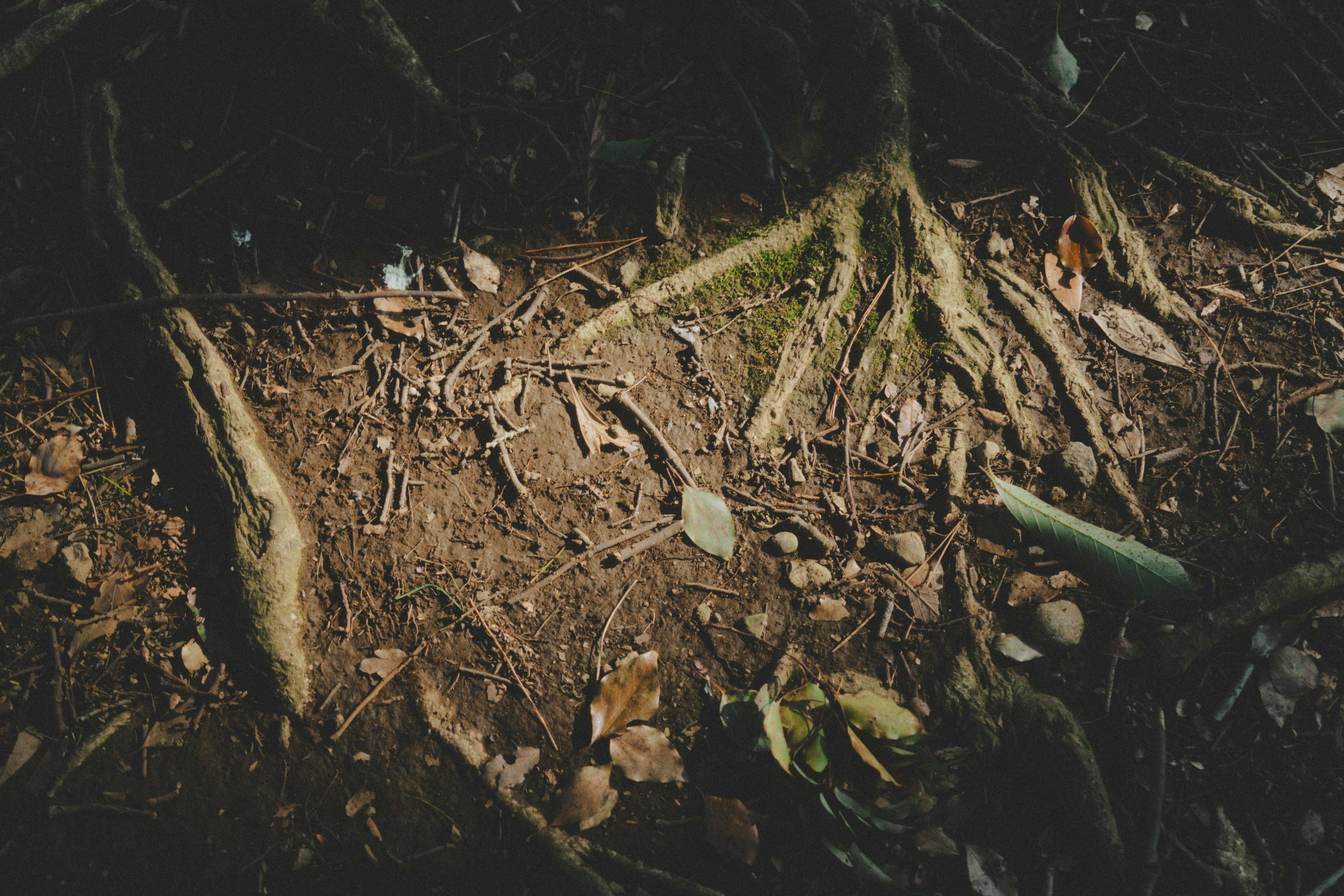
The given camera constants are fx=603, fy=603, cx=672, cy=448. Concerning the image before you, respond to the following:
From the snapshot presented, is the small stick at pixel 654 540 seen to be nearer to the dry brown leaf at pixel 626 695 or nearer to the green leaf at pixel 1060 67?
the dry brown leaf at pixel 626 695

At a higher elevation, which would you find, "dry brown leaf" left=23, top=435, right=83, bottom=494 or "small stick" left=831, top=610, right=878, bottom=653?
"dry brown leaf" left=23, top=435, right=83, bottom=494

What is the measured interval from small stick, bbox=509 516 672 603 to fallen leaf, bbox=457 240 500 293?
1107mm

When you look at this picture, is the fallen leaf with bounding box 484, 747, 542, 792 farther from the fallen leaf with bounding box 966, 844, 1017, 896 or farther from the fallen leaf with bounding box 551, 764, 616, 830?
the fallen leaf with bounding box 966, 844, 1017, 896

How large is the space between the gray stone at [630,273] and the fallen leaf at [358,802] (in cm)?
195

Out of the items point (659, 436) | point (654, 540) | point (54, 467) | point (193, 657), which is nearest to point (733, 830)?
point (654, 540)

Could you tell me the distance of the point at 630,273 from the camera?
7.91ft

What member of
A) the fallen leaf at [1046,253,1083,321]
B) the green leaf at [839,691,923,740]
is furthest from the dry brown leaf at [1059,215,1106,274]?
the green leaf at [839,691,923,740]

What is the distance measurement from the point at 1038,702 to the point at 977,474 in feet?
2.42

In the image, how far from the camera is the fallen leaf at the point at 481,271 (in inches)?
94.2

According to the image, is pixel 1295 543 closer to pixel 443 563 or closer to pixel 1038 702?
pixel 1038 702

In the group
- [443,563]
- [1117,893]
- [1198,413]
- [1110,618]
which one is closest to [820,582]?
[1110,618]

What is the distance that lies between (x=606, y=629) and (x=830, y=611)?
0.75 m

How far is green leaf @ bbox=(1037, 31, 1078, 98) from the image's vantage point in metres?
2.63

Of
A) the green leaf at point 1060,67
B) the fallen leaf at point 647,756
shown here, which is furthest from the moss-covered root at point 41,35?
the green leaf at point 1060,67
